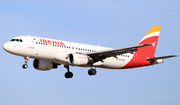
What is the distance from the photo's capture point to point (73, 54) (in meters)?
41.1

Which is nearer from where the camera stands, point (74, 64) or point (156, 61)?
point (74, 64)

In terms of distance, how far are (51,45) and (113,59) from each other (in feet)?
30.5

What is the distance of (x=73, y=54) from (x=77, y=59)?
31.2 inches

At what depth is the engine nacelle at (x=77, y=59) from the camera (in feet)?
134

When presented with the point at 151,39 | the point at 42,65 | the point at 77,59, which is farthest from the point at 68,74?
the point at 151,39

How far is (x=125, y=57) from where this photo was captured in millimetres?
46625

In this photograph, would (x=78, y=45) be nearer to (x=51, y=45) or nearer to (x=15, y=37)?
(x=51, y=45)

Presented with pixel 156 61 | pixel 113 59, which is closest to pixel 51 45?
pixel 113 59

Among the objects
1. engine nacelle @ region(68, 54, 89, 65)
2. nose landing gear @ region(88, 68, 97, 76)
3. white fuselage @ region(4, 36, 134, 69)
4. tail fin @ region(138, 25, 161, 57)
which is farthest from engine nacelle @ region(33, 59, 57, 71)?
tail fin @ region(138, 25, 161, 57)

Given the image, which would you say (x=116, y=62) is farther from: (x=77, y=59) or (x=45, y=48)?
(x=45, y=48)

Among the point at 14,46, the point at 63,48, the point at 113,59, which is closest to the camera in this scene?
the point at 14,46

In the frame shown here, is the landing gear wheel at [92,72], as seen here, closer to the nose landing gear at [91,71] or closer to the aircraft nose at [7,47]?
the nose landing gear at [91,71]

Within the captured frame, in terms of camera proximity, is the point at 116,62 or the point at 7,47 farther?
the point at 116,62

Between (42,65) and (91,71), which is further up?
(42,65)
